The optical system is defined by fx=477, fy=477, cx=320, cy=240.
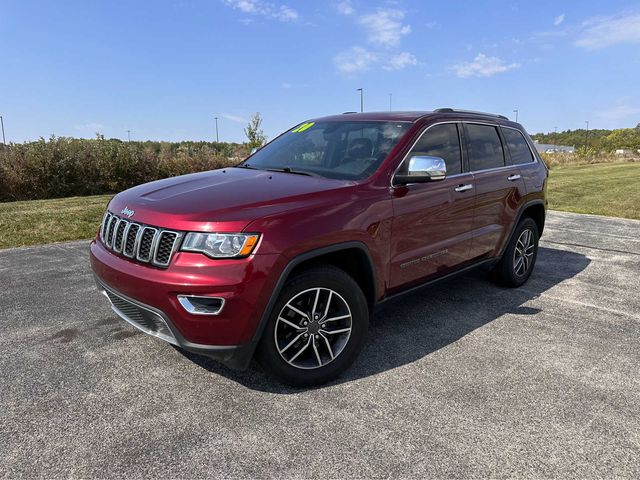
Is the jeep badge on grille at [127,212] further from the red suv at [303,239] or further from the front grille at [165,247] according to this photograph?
the front grille at [165,247]

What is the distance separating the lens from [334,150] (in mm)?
4012

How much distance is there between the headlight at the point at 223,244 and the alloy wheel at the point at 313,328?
1.55ft

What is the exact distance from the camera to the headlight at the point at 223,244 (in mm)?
2715

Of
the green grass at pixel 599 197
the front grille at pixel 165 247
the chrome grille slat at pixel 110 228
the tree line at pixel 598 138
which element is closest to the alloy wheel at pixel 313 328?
the front grille at pixel 165 247

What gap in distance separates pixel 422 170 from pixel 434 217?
57cm

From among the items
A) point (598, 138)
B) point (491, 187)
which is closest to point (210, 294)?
point (491, 187)

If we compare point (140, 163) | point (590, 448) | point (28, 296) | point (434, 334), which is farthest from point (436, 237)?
point (140, 163)

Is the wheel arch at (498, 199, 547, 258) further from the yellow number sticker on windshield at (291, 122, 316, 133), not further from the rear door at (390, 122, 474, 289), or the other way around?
the yellow number sticker on windshield at (291, 122, 316, 133)

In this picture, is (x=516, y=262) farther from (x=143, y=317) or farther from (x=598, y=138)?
(x=598, y=138)

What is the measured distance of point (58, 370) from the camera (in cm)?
337

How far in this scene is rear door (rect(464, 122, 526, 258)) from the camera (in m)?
4.48

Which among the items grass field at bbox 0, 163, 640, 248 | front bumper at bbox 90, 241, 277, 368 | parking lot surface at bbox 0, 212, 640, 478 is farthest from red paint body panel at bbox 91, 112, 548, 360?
grass field at bbox 0, 163, 640, 248

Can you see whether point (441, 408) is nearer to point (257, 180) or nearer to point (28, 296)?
point (257, 180)

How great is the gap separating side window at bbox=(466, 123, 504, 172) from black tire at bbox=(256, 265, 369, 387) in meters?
2.03
